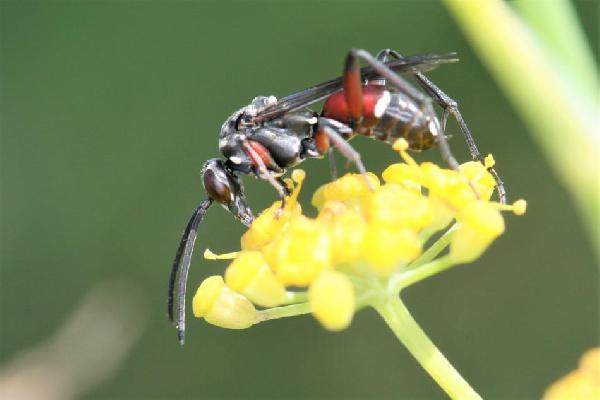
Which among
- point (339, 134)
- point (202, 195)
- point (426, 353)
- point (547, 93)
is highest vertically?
point (547, 93)

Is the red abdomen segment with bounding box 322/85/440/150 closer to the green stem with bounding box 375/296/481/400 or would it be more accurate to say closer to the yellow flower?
the yellow flower

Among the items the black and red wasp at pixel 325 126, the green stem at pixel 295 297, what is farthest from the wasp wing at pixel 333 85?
the green stem at pixel 295 297

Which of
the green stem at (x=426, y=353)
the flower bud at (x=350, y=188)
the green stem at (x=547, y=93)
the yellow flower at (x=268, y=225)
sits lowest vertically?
the green stem at (x=426, y=353)

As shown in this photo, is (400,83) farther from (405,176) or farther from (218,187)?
(218,187)

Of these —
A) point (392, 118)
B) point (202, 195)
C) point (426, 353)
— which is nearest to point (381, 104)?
point (392, 118)

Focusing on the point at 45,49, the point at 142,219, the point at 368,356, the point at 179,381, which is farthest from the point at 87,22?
the point at 368,356

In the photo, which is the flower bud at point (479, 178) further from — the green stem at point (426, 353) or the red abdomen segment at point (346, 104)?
the red abdomen segment at point (346, 104)
